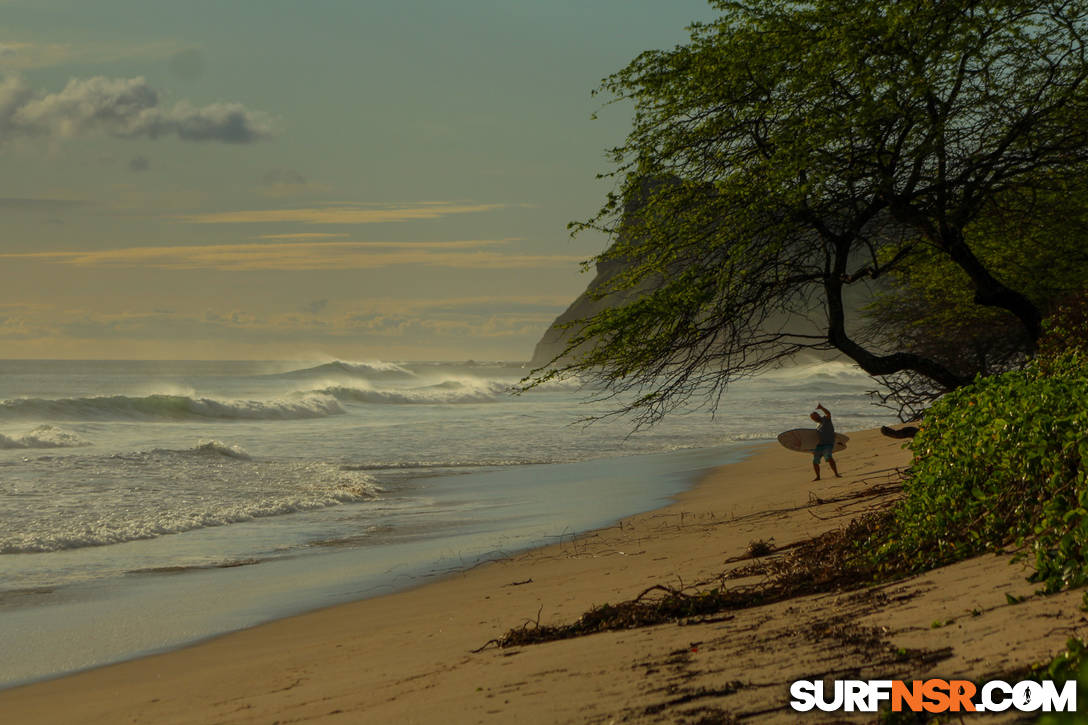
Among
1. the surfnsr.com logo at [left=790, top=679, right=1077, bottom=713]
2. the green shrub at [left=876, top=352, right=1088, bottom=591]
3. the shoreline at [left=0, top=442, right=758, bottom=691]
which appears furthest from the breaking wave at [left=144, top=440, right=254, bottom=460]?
the surfnsr.com logo at [left=790, top=679, right=1077, bottom=713]

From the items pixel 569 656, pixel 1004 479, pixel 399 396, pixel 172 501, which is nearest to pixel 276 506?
pixel 172 501

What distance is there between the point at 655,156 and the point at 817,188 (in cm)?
213

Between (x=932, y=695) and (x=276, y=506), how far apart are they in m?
14.6

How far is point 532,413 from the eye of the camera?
147ft

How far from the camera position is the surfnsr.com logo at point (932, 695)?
12.0 ft

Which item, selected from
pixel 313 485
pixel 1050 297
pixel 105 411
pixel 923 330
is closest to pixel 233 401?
pixel 105 411

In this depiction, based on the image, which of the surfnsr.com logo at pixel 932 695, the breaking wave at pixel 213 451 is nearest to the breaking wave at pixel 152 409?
the breaking wave at pixel 213 451

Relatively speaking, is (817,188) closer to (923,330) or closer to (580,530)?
(580,530)

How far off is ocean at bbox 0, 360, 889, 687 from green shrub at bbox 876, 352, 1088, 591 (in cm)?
584

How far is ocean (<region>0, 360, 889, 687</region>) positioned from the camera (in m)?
9.95

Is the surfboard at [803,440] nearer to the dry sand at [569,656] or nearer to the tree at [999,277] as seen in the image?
the tree at [999,277]

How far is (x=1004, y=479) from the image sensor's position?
6359 mm

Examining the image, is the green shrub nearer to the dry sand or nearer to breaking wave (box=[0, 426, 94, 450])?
the dry sand

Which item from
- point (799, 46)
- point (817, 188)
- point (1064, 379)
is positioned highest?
point (799, 46)
